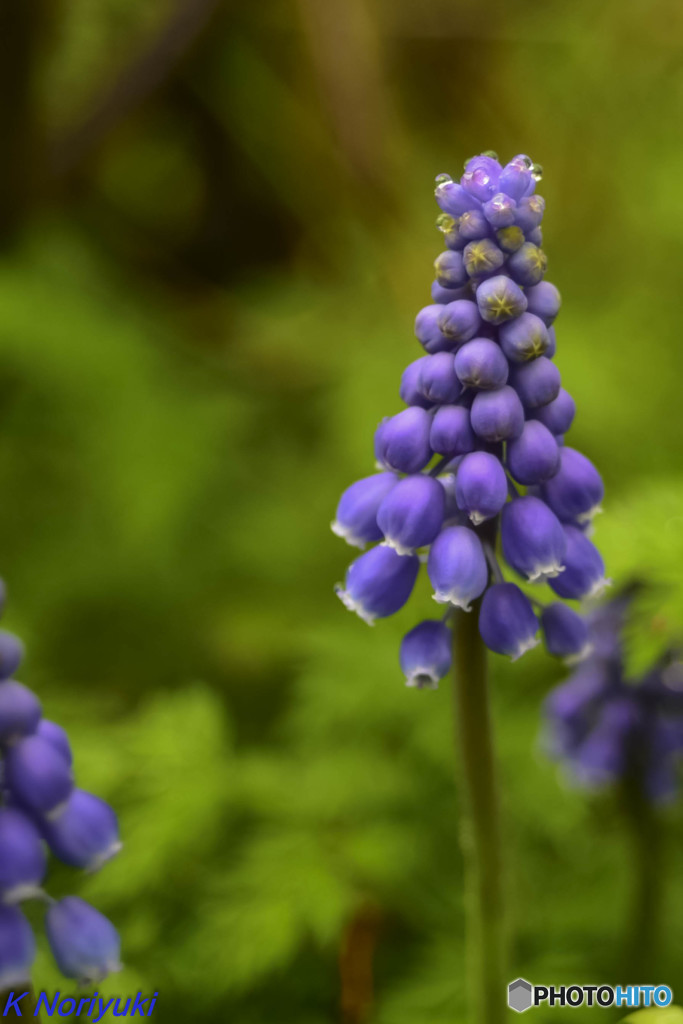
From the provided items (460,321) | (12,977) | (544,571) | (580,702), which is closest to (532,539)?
(544,571)

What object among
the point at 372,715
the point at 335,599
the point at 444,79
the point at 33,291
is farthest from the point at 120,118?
the point at 372,715

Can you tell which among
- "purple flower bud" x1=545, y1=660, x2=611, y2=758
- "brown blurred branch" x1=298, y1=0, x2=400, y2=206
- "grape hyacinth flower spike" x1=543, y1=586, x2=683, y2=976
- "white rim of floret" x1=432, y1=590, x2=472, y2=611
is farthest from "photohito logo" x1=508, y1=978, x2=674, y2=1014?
"brown blurred branch" x1=298, y1=0, x2=400, y2=206

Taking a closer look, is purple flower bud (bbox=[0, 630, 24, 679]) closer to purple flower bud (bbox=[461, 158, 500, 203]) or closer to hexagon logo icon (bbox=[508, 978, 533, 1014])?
purple flower bud (bbox=[461, 158, 500, 203])

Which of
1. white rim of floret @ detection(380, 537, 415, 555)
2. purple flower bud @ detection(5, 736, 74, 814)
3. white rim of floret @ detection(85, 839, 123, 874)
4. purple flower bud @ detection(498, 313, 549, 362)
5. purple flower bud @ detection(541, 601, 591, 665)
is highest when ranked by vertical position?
purple flower bud @ detection(498, 313, 549, 362)

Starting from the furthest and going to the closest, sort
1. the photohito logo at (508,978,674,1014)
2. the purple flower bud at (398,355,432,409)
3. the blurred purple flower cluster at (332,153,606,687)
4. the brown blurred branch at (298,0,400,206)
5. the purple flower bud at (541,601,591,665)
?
the brown blurred branch at (298,0,400,206), the photohito logo at (508,978,674,1014), the purple flower bud at (541,601,591,665), the purple flower bud at (398,355,432,409), the blurred purple flower cluster at (332,153,606,687)

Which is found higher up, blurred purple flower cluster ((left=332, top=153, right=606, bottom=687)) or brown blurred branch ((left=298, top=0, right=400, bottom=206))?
brown blurred branch ((left=298, top=0, right=400, bottom=206))

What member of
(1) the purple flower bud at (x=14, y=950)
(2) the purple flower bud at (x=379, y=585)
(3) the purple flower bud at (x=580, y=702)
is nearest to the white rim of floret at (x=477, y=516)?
(2) the purple flower bud at (x=379, y=585)

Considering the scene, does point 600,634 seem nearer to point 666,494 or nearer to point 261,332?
point 666,494
